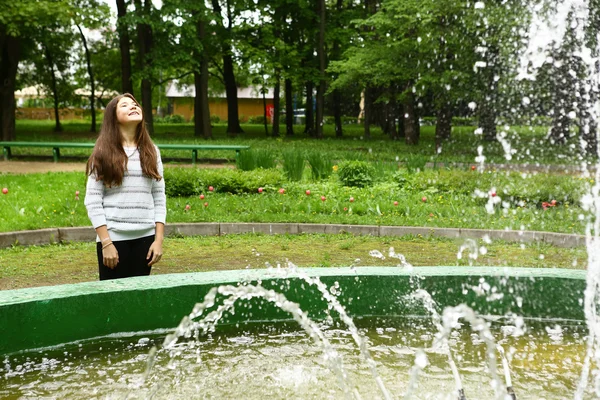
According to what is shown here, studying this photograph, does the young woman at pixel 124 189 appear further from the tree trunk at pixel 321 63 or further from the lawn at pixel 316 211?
the tree trunk at pixel 321 63

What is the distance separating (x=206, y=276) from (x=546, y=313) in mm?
2195

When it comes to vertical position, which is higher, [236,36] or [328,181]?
[236,36]

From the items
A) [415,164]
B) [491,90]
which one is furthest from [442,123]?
[415,164]

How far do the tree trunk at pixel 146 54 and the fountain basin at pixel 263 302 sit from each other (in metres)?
22.0

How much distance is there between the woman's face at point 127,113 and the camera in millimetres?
4164

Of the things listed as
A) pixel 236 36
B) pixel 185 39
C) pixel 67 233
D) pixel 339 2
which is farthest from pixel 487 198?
pixel 339 2

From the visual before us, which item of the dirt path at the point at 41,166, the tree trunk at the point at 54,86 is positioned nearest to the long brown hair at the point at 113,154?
the dirt path at the point at 41,166

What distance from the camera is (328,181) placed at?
11.9 m

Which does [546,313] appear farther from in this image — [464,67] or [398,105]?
[398,105]

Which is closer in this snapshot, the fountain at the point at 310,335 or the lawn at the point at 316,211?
the fountain at the point at 310,335

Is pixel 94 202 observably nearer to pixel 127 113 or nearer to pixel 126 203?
pixel 126 203

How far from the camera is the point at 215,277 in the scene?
4488 mm

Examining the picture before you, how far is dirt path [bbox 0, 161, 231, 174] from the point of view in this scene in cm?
1510

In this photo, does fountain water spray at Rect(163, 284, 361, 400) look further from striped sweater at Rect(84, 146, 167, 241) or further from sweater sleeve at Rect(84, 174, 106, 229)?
sweater sleeve at Rect(84, 174, 106, 229)
